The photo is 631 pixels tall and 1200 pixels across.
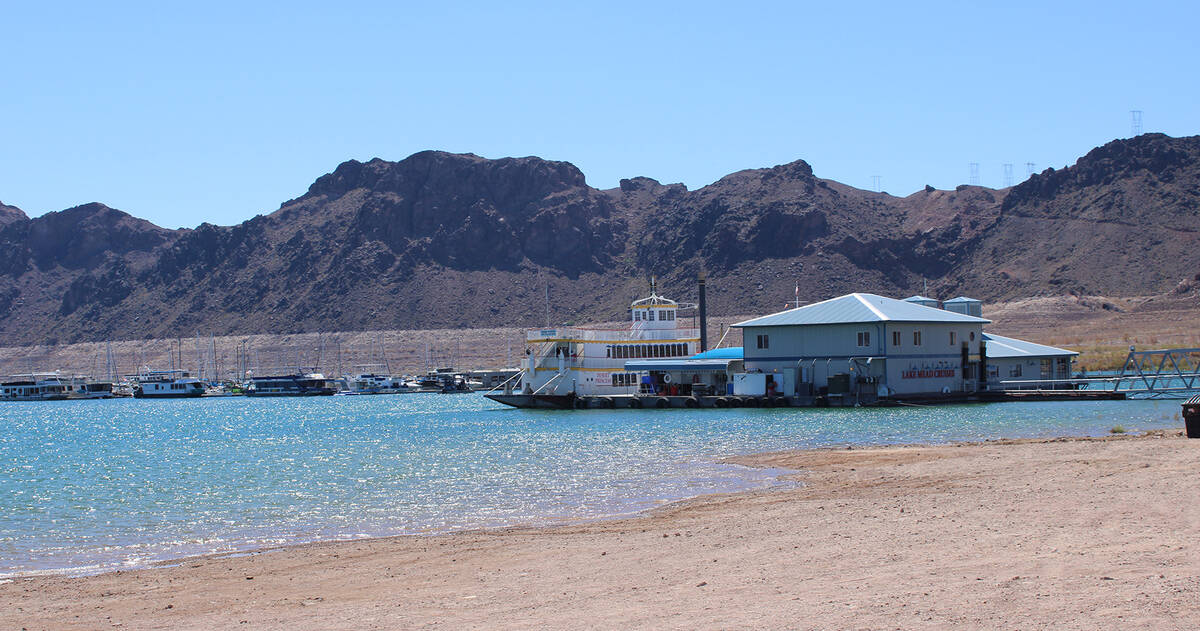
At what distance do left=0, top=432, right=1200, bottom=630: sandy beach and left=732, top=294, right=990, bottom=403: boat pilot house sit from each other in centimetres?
3351

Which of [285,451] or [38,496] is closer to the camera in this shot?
[38,496]

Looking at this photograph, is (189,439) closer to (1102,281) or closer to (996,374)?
(996,374)

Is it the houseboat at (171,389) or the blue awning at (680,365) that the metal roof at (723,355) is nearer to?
the blue awning at (680,365)

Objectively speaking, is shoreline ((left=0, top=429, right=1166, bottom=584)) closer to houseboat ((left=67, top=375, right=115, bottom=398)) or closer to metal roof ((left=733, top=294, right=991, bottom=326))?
metal roof ((left=733, top=294, right=991, bottom=326))

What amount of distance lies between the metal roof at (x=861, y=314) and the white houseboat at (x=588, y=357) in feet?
28.3

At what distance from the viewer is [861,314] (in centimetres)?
5538

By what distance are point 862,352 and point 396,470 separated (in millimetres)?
27699

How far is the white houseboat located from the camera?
64500 millimetres

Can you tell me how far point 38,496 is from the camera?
98.8 feet

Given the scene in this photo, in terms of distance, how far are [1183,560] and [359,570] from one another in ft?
31.2

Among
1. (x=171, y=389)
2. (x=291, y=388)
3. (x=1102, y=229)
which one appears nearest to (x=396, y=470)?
(x=291, y=388)

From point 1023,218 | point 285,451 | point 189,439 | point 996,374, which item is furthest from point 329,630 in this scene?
point 1023,218

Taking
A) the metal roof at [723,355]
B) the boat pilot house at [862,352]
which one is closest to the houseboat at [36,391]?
the metal roof at [723,355]

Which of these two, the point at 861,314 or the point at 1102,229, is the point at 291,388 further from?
the point at 1102,229
